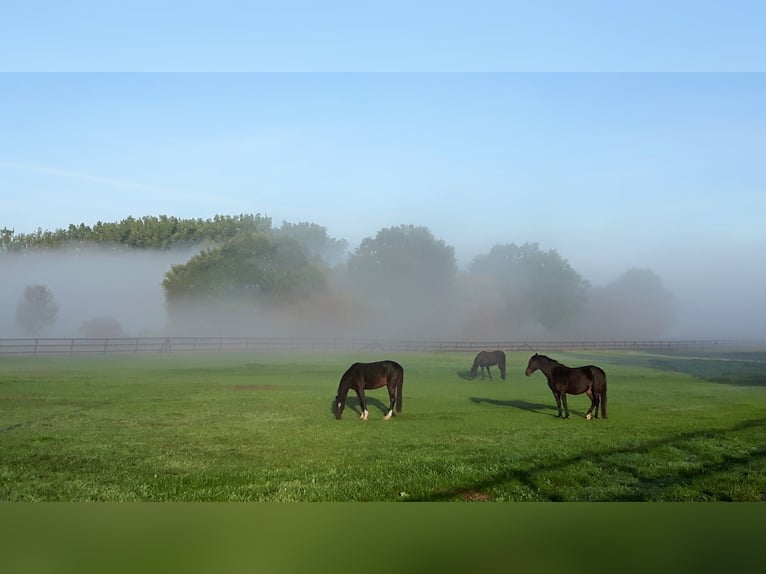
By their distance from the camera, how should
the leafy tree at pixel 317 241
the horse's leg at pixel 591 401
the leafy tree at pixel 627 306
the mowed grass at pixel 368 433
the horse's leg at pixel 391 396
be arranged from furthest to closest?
the leafy tree at pixel 627 306 → the leafy tree at pixel 317 241 → the horse's leg at pixel 391 396 → the horse's leg at pixel 591 401 → the mowed grass at pixel 368 433

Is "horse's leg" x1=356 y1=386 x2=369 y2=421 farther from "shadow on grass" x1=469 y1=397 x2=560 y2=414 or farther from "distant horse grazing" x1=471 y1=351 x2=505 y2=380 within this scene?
"distant horse grazing" x1=471 y1=351 x2=505 y2=380

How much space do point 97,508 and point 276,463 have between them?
8.06 feet

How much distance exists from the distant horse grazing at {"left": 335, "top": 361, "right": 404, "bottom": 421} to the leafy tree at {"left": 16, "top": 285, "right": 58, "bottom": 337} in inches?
225

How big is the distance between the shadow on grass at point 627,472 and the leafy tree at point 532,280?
13.0 feet

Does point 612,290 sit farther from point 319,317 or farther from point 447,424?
point 319,317

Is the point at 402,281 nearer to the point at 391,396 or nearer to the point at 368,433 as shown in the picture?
the point at 391,396

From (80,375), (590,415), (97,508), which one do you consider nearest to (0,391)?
(80,375)

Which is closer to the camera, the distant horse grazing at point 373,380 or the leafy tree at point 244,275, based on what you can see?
the distant horse grazing at point 373,380

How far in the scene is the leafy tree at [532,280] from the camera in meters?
14.9

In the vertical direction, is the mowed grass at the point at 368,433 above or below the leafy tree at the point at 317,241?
below

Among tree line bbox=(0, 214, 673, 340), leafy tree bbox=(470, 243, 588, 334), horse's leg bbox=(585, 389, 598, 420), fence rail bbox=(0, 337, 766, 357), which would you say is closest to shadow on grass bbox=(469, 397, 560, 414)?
horse's leg bbox=(585, 389, 598, 420)

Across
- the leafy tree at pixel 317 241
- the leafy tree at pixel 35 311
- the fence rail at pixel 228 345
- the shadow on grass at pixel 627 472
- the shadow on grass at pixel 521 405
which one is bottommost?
the shadow on grass at pixel 627 472

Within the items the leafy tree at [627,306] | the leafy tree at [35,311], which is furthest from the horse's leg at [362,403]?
the leafy tree at [35,311]

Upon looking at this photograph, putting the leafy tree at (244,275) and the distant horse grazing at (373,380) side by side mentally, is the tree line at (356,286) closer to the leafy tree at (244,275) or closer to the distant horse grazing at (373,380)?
the leafy tree at (244,275)
